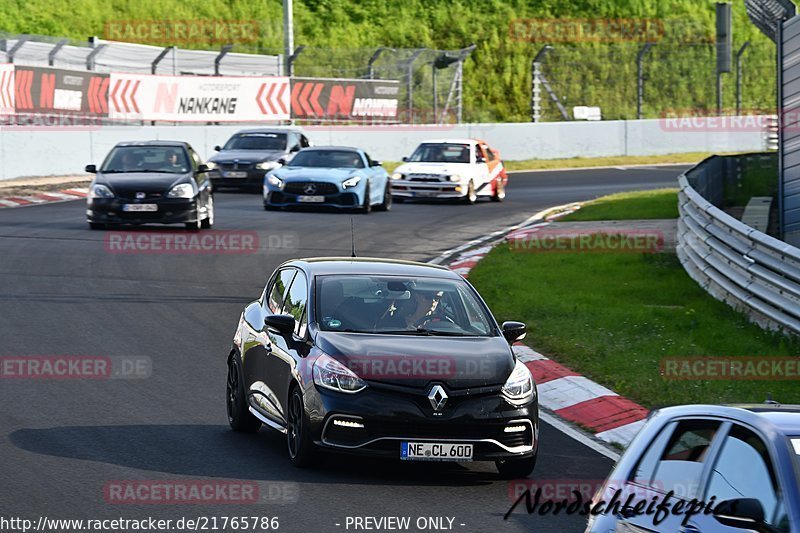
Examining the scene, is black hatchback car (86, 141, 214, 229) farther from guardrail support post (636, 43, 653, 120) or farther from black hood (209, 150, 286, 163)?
guardrail support post (636, 43, 653, 120)

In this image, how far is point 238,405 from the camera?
1112 centimetres

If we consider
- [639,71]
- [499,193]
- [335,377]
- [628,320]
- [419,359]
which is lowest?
[628,320]

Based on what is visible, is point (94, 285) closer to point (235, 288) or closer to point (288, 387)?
point (235, 288)

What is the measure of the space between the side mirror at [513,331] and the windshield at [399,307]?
10cm

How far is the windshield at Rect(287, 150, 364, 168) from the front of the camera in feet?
101

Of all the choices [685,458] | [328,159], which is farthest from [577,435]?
[328,159]

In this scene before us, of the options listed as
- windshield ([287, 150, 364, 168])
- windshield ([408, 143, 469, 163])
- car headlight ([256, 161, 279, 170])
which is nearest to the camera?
windshield ([287, 150, 364, 168])

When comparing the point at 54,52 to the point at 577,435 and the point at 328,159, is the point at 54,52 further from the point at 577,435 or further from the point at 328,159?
the point at 577,435

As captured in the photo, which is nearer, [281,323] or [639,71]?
[281,323]

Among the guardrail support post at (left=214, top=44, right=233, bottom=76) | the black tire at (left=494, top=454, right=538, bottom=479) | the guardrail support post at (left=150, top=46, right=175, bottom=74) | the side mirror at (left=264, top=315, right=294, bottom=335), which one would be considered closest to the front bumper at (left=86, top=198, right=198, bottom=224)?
the side mirror at (left=264, top=315, right=294, bottom=335)

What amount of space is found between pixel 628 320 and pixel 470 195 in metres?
18.0

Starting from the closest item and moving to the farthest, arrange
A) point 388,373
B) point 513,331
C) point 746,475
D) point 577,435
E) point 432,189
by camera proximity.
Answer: point 746,475 → point 388,373 → point 513,331 → point 577,435 → point 432,189

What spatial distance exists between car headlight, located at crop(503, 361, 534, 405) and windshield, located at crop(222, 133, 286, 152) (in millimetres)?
26552

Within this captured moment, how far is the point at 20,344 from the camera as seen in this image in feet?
47.9
